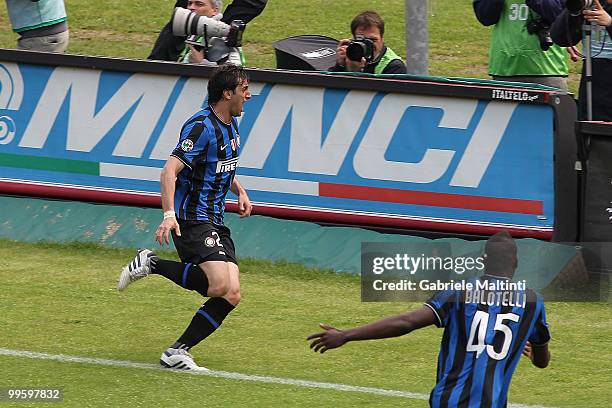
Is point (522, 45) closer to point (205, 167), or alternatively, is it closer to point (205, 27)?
point (205, 27)

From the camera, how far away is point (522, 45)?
38.4 feet

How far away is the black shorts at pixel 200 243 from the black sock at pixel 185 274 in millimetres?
56

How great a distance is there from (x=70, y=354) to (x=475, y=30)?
11.5 m

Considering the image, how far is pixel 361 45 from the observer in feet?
37.8

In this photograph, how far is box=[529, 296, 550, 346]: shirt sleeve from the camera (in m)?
6.26

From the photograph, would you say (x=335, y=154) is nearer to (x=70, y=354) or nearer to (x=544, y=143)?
(x=544, y=143)

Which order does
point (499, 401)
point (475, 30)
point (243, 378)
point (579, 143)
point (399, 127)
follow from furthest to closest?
1. point (475, 30)
2. point (399, 127)
3. point (579, 143)
4. point (243, 378)
5. point (499, 401)

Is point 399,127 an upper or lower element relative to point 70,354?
upper

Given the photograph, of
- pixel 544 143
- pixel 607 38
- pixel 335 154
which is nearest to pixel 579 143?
pixel 544 143

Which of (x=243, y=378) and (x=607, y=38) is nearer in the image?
(x=243, y=378)

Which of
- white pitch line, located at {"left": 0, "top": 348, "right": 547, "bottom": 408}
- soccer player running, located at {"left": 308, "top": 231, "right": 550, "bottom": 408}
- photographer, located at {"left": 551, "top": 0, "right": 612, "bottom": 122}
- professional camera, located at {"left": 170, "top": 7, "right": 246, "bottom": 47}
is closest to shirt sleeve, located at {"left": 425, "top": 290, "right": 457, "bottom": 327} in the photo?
soccer player running, located at {"left": 308, "top": 231, "right": 550, "bottom": 408}

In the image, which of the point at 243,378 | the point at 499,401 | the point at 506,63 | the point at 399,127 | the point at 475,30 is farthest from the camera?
the point at 475,30

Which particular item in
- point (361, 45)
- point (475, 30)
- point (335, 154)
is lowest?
point (475, 30)

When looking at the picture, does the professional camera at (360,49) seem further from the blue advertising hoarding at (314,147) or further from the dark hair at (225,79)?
the dark hair at (225,79)
